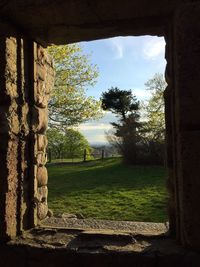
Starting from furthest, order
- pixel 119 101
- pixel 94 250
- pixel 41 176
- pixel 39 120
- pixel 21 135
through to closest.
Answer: pixel 119 101
pixel 41 176
pixel 39 120
pixel 21 135
pixel 94 250

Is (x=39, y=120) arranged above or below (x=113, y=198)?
above

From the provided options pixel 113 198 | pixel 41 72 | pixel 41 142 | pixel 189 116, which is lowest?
pixel 113 198

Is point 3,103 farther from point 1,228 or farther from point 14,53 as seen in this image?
point 1,228

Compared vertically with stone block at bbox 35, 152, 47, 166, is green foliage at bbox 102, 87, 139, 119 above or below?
above

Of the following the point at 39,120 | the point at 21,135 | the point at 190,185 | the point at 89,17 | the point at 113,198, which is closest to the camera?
the point at 190,185

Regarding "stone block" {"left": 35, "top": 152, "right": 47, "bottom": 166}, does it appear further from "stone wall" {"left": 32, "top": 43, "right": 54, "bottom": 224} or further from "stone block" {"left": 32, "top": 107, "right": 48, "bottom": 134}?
"stone block" {"left": 32, "top": 107, "right": 48, "bottom": 134}

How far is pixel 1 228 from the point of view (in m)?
2.71

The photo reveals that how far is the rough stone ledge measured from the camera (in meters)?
2.35

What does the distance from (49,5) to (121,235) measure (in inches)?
76.4

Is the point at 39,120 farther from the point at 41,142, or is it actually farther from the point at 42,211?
the point at 42,211

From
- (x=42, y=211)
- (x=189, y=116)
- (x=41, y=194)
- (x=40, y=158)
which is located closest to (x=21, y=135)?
(x=40, y=158)

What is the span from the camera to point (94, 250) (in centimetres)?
250

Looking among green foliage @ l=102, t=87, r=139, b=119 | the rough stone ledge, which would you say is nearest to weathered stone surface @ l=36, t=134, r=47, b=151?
the rough stone ledge

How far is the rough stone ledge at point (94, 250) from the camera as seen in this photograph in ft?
7.70
